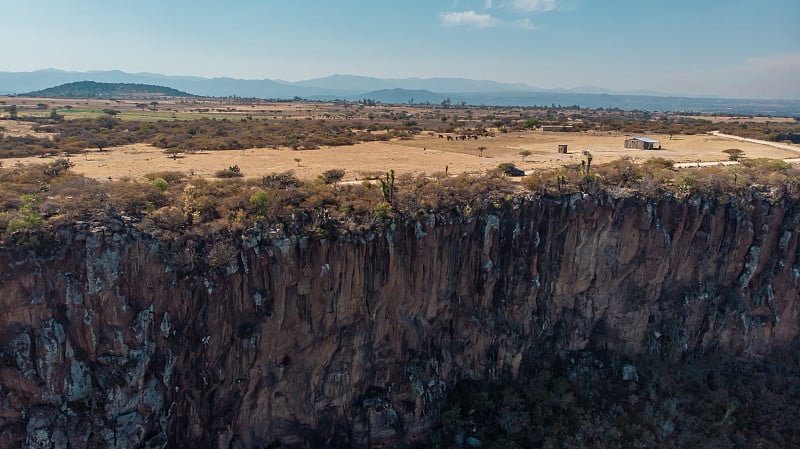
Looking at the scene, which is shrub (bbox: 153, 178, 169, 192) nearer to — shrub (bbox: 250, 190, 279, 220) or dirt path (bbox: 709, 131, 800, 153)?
shrub (bbox: 250, 190, 279, 220)

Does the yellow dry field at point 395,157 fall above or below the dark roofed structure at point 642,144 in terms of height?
below

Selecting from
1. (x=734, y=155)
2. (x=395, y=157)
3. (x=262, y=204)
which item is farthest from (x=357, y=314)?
(x=734, y=155)

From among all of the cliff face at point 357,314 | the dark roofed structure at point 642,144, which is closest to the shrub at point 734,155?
the dark roofed structure at point 642,144

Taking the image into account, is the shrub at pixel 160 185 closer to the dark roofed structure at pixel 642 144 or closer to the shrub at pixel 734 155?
the shrub at pixel 734 155

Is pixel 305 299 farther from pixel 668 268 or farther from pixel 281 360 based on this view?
pixel 668 268

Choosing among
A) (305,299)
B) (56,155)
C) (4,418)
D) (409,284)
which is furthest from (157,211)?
(56,155)

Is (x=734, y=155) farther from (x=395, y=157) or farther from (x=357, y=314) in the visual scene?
(x=357, y=314)

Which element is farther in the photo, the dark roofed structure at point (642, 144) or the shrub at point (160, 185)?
the dark roofed structure at point (642, 144)
